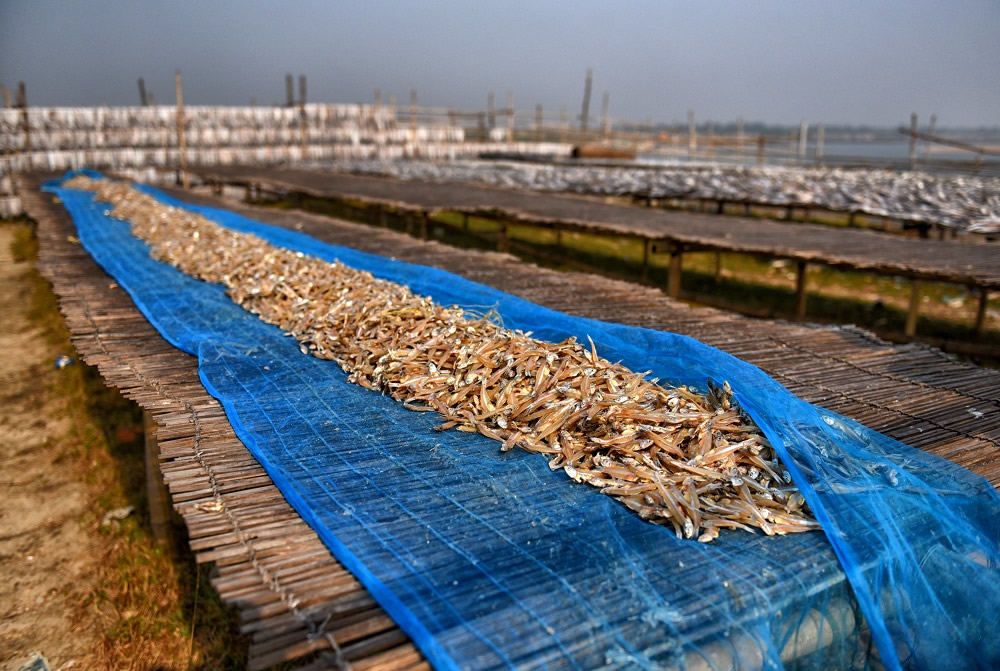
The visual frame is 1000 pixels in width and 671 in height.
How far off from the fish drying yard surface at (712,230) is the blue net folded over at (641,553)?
439cm

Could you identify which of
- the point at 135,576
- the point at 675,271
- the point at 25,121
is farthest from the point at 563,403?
the point at 25,121

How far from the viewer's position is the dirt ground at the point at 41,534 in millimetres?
3771

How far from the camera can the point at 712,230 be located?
9133 millimetres

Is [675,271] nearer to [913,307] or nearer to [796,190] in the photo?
[913,307]

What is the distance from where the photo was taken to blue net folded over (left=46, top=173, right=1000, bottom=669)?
196cm

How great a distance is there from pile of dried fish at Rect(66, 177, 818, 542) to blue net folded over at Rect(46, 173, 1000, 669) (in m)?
0.09

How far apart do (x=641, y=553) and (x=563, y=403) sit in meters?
0.94

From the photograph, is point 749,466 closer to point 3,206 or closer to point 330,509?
point 330,509

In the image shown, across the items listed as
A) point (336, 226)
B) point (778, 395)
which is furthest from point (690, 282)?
point (778, 395)

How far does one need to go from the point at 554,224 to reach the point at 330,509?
7567 millimetres

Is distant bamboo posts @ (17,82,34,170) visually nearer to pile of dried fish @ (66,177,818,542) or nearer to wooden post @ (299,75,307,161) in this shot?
wooden post @ (299,75,307,161)

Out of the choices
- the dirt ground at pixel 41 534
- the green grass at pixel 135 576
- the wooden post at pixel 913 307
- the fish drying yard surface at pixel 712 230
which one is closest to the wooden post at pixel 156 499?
the green grass at pixel 135 576

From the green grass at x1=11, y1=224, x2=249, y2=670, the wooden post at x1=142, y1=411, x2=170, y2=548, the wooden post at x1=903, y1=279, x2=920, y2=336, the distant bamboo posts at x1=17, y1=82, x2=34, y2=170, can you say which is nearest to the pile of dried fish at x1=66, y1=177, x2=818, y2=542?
the wooden post at x1=142, y1=411, x2=170, y2=548

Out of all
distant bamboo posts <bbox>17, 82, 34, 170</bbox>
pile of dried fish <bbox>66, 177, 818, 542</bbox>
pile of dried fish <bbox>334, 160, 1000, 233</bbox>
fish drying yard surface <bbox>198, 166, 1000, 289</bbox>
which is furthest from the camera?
distant bamboo posts <bbox>17, 82, 34, 170</bbox>
